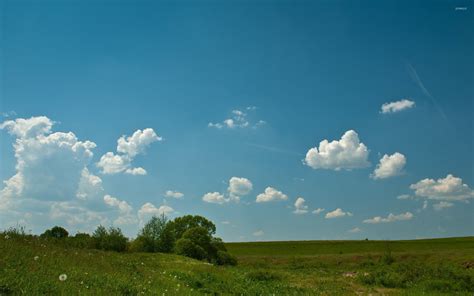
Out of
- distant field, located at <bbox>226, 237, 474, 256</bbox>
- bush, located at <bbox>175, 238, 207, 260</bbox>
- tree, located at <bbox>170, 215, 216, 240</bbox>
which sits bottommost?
distant field, located at <bbox>226, 237, 474, 256</bbox>

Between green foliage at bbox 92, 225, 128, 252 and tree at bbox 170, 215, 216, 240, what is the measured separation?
9322 millimetres

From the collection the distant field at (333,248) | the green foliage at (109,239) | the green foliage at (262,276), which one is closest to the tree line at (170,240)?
the green foliage at (109,239)

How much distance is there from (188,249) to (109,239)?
877cm

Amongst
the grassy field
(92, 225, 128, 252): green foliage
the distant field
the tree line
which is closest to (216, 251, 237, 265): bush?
the tree line

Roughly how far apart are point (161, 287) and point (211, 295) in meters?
2.83

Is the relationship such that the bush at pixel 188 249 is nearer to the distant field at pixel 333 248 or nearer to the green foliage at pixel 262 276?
the green foliage at pixel 262 276

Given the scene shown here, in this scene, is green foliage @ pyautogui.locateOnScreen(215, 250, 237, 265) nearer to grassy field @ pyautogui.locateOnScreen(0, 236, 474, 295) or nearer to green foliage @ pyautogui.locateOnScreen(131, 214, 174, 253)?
green foliage @ pyautogui.locateOnScreen(131, 214, 174, 253)

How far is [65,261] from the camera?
1512 cm

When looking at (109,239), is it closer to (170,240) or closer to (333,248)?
(170,240)

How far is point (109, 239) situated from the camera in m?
45.0

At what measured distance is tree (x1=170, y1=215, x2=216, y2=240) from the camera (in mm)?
53781

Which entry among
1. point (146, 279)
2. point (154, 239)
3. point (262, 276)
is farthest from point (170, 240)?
point (146, 279)

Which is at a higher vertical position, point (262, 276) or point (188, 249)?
point (188, 249)

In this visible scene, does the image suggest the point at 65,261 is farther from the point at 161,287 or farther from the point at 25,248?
the point at 161,287
